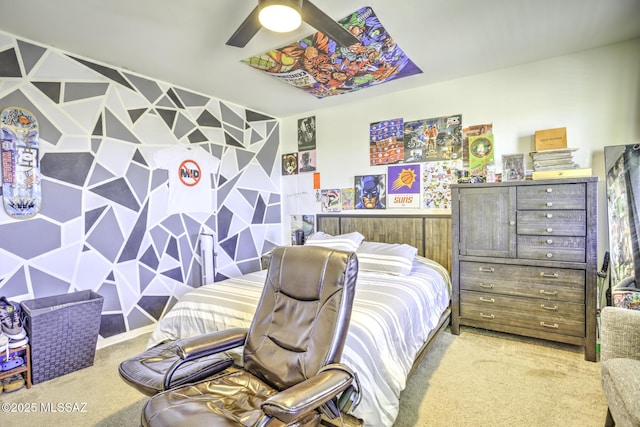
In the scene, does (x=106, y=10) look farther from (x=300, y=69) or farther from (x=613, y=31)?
(x=613, y=31)

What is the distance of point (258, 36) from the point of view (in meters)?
2.55

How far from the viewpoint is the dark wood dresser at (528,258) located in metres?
2.59

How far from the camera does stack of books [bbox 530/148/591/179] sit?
2.71m

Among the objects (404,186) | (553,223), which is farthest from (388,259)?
(553,223)

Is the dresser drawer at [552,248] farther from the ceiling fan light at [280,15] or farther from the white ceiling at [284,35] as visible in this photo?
the ceiling fan light at [280,15]

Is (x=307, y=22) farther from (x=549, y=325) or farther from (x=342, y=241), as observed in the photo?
(x=549, y=325)

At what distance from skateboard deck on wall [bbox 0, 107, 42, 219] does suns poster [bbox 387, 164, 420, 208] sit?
11.2ft

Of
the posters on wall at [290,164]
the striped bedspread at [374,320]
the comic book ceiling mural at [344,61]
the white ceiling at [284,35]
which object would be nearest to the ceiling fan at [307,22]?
the white ceiling at [284,35]

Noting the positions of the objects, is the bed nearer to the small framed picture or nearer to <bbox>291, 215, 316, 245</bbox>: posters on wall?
<bbox>291, 215, 316, 245</bbox>: posters on wall

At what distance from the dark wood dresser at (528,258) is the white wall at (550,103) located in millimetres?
514

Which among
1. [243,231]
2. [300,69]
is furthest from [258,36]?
[243,231]

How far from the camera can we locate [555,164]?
2.82m

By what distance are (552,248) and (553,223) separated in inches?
8.3

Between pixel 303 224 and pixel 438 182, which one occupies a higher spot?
pixel 438 182
